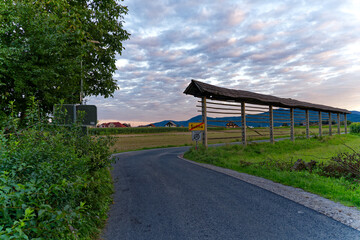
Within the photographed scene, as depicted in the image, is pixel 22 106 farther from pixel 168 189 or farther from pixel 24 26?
pixel 168 189

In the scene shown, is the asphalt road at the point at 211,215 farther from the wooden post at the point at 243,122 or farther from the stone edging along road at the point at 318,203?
the wooden post at the point at 243,122

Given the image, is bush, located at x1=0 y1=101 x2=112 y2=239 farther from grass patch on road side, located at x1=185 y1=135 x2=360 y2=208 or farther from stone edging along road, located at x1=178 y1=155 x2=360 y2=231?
grass patch on road side, located at x1=185 y1=135 x2=360 y2=208

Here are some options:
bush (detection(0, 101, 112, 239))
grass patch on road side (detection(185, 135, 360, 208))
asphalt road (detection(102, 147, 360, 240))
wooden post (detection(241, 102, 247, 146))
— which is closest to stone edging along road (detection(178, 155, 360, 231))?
asphalt road (detection(102, 147, 360, 240))

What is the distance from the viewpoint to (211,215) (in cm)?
458

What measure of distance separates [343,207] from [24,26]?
14.0 meters

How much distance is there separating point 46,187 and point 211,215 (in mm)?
3404

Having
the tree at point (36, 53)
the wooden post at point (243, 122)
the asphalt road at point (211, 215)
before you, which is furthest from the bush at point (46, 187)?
the wooden post at point (243, 122)

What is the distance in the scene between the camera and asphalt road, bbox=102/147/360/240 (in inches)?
150

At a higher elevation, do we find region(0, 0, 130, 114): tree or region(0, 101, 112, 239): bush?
region(0, 0, 130, 114): tree

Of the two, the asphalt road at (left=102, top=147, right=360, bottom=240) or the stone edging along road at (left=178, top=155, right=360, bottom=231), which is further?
the stone edging along road at (left=178, top=155, right=360, bottom=231)

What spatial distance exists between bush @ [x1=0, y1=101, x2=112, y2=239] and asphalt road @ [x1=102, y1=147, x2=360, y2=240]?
0.71 m

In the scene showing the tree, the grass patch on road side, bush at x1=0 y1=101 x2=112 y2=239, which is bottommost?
the grass patch on road side

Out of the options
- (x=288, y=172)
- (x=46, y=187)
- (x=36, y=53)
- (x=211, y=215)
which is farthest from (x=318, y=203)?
(x=36, y=53)

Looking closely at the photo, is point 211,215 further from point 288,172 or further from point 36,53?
point 36,53
